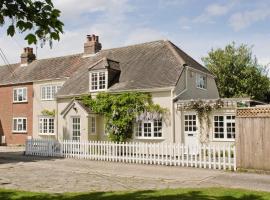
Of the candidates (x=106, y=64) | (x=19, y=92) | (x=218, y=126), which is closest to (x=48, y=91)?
(x=19, y=92)

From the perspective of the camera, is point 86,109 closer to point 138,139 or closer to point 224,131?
point 138,139

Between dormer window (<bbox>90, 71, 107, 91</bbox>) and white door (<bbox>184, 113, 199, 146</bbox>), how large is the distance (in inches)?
270

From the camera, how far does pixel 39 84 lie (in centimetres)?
3384

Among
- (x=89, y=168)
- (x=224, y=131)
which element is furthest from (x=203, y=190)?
(x=224, y=131)

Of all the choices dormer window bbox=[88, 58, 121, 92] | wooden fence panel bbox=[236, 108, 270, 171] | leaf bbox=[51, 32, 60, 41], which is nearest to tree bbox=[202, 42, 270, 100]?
dormer window bbox=[88, 58, 121, 92]

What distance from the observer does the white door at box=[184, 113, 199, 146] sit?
2317cm

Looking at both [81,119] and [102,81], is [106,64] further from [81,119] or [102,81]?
[81,119]

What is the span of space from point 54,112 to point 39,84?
4017 mm

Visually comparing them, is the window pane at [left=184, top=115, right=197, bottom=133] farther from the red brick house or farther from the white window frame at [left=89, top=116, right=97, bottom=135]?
the red brick house

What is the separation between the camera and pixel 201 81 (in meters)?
28.7

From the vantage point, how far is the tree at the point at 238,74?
43469 millimetres

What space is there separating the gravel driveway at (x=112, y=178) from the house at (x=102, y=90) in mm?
6078

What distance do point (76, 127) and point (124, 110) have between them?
4.57 meters

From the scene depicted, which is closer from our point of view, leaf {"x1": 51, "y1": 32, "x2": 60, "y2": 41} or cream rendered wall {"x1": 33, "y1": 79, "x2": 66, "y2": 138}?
leaf {"x1": 51, "y1": 32, "x2": 60, "y2": 41}
